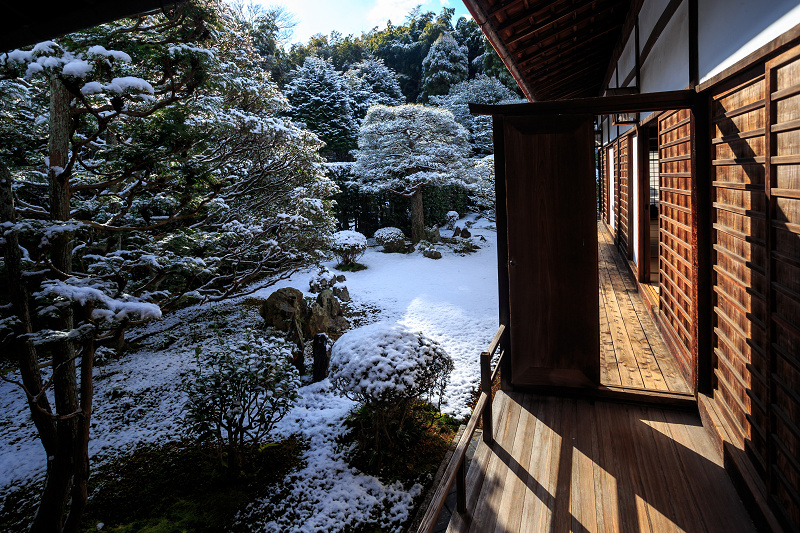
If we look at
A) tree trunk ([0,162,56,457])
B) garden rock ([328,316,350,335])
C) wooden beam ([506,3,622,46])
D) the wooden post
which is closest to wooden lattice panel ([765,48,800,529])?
wooden beam ([506,3,622,46])

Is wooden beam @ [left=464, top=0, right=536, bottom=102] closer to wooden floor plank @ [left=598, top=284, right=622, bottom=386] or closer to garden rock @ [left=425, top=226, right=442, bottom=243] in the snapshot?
wooden floor plank @ [left=598, top=284, right=622, bottom=386]

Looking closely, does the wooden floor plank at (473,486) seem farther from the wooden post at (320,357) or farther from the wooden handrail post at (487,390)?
the wooden post at (320,357)

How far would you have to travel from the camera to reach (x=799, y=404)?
1486 millimetres

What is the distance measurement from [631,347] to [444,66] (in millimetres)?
18019

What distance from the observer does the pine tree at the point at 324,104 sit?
15.6m

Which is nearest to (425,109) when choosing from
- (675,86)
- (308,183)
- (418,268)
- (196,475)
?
(418,268)

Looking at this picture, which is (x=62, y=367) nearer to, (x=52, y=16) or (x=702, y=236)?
(x=52, y=16)

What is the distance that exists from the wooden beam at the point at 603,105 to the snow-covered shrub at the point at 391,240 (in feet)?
33.4

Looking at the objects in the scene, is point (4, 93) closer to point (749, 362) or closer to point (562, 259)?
point (562, 259)

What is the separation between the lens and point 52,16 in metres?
1.00

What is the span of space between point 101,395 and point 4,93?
350 centimetres

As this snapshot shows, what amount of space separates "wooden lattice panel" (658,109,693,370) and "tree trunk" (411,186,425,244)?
386 inches

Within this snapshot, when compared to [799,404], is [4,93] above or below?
above

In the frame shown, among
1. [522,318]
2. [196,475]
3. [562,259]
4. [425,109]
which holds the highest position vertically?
[425,109]
